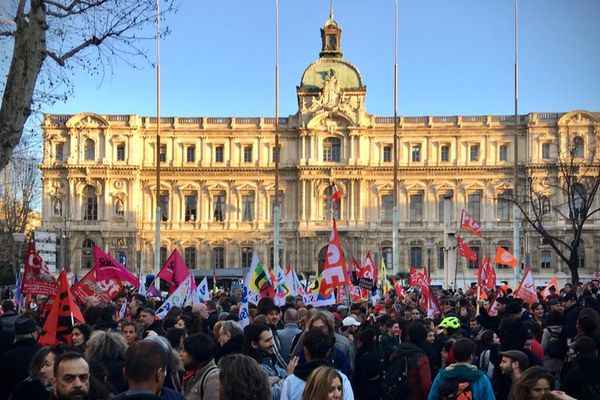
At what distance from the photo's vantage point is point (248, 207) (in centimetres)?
6291

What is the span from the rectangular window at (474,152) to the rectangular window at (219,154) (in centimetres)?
1789

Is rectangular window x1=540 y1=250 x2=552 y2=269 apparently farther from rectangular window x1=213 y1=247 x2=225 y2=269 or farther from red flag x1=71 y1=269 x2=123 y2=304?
red flag x1=71 y1=269 x2=123 y2=304

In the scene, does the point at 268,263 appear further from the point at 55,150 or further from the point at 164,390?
the point at 164,390

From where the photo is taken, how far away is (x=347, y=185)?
6144 centimetres

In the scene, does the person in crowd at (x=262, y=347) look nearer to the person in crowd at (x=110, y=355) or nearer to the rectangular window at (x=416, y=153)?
the person in crowd at (x=110, y=355)

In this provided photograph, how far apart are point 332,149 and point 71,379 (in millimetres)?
56070

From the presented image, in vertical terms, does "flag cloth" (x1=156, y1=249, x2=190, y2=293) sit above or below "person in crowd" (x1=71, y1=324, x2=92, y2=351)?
above

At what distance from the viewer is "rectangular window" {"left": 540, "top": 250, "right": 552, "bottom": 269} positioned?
197ft

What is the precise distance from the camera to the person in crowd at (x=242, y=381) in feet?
19.3

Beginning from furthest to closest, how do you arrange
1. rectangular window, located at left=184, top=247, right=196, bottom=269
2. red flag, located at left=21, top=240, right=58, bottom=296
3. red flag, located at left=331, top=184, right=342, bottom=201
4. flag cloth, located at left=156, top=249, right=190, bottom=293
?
1. rectangular window, located at left=184, top=247, right=196, bottom=269
2. red flag, located at left=331, top=184, right=342, bottom=201
3. flag cloth, located at left=156, top=249, right=190, bottom=293
4. red flag, located at left=21, top=240, right=58, bottom=296

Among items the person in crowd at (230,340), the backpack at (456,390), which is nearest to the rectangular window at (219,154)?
the person in crowd at (230,340)

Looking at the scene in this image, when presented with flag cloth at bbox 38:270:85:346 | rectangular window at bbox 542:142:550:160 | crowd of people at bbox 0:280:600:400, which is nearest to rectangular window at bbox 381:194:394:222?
rectangular window at bbox 542:142:550:160

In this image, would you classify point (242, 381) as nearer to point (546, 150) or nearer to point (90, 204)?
point (546, 150)

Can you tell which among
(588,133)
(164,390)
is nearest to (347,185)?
(588,133)
